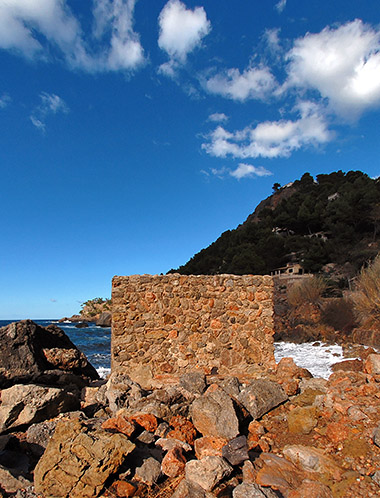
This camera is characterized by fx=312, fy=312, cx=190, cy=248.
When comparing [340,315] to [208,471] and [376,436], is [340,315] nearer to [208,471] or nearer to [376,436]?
[376,436]

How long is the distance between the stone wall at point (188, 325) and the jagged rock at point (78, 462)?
2.50 meters

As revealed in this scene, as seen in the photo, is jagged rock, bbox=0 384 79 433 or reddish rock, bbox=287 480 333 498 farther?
jagged rock, bbox=0 384 79 433

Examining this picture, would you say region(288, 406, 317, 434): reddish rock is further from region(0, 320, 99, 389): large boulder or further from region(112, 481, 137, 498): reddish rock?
region(0, 320, 99, 389): large boulder

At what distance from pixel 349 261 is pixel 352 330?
969 inches

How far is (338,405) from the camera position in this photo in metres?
4.82

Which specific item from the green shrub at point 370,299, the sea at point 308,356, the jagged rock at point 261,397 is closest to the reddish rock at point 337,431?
the jagged rock at point 261,397

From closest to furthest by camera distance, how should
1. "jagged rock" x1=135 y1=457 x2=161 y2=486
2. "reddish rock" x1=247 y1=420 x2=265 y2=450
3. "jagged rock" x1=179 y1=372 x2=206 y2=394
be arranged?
"jagged rock" x1=135 y1=457 x2=161 y2=486 < "reddish rock" x1=247 y1=420 x2=265 y2=450 < "jagged rock" x1=179 y1=372 x2=206 y2=394

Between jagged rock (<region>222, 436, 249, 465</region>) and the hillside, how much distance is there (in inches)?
1449

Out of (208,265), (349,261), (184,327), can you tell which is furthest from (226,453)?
(208,265)

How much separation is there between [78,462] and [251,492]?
1765 millimetres

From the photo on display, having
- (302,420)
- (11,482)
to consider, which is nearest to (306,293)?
(302,420)

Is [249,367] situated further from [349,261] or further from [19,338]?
[349,261]

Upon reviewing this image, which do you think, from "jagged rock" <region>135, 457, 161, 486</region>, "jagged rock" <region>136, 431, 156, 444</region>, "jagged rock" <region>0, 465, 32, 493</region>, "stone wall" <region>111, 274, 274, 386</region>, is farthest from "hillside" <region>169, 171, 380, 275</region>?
"jagged rock" <region>0, 465, 32, 493</region>

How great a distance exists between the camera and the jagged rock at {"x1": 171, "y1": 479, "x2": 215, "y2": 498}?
3119 mm
